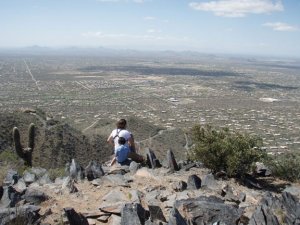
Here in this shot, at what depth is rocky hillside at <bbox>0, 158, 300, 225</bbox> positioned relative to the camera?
6.99m

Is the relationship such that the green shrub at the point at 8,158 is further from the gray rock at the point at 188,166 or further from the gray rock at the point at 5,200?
the gray rock at the point at 5,200

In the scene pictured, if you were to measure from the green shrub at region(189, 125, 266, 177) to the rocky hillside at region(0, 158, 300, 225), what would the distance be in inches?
15.4

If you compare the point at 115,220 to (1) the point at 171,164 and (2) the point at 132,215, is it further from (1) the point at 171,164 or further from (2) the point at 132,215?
(1) the point at 171,164

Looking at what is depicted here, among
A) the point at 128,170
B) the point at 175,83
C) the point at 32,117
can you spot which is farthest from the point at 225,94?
the point at 128,170

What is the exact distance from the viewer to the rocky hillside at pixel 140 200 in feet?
22.9

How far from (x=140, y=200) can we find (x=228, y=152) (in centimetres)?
361

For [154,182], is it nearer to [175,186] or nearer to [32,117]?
[175,186]

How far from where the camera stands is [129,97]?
109 meters

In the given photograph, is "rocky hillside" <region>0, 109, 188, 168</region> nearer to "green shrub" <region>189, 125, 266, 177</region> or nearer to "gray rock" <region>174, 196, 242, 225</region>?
"green shrub" <region>189, 125, 266, 177</region>

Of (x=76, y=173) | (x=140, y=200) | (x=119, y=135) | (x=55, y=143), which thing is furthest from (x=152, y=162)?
(x=55, y=143)

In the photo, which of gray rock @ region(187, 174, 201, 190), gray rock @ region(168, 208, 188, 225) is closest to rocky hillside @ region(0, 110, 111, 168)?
gray rock @ region(187, 174, 201, 190)

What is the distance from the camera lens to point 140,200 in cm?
811

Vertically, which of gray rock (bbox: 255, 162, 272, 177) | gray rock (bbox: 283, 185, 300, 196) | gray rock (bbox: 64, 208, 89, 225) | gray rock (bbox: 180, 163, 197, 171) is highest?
gray rock (bbox: 64, 208, 89, 225)

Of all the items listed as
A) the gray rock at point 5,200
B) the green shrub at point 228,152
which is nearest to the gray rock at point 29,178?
the gray rock at point 5,200
